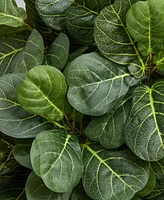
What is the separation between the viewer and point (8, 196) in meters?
0.73

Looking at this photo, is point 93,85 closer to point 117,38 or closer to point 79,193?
point 117,38

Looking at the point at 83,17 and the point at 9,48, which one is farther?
the point at 9,48

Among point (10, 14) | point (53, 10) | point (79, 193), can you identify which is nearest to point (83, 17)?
point (53, 10)

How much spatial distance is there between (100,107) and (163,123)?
94mm

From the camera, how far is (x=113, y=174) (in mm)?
653

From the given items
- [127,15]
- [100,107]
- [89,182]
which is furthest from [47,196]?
[127,15]

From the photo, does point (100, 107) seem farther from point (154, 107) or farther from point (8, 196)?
point (8, 196)

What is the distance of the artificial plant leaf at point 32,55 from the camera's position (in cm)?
67

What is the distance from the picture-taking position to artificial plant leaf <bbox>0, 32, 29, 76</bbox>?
0.76 metres

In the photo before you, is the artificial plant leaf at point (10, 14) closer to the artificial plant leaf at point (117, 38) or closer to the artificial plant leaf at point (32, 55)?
the artificial plant leaf at point (32, 55)

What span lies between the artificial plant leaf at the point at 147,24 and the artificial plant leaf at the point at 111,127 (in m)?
0.09

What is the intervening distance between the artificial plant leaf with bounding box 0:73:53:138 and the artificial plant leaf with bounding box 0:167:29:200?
148 mm

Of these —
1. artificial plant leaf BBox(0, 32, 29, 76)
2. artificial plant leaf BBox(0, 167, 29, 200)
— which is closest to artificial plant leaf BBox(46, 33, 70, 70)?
artificial plant leaf BBox(0, 32, 29, 76)

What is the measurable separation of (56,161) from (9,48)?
263mm
